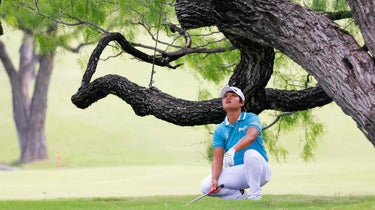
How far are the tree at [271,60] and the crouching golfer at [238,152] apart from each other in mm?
466

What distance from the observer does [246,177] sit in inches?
229

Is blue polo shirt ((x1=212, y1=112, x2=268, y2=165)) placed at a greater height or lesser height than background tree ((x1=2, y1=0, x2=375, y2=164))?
lesser

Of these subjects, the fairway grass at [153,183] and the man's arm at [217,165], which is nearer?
the man's arm at [217,165]

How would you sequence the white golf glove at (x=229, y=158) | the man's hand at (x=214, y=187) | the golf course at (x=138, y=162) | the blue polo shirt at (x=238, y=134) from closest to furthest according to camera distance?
the white golf glove at (x=229, y=158)
the blue polo shirt at (x=238, y=134)
the man's hand at (x=214, y=187)
the golf course at (x=138, y=162)

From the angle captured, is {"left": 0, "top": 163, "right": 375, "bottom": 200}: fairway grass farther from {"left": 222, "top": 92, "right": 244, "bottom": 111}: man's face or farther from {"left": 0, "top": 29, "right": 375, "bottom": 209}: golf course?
{"left": 222, "top": 92, "right": 244, "bottom": 111}: man's face

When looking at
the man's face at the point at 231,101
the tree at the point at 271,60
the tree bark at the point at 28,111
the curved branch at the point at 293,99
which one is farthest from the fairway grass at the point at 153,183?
the man's face at the point at 231,101

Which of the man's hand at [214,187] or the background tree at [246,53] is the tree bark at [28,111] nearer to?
the background tree at [246,53]

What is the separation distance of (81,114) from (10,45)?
36.0 feet

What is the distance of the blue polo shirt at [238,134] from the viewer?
5.75m

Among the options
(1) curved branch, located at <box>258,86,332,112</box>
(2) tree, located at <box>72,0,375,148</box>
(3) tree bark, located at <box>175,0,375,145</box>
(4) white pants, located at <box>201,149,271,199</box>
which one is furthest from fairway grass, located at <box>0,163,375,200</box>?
(3) tree bark, located at <box>175,0,375,145</box>

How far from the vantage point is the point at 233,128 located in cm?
584

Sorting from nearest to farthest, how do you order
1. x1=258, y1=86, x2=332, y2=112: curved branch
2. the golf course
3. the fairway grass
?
x1=258, y1=86, x2=332, y2=112: curved branch < the golf course < the fairway grass

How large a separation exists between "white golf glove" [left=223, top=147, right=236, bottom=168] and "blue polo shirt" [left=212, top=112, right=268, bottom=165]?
12cm

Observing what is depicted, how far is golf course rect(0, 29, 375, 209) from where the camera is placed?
8.10 m
